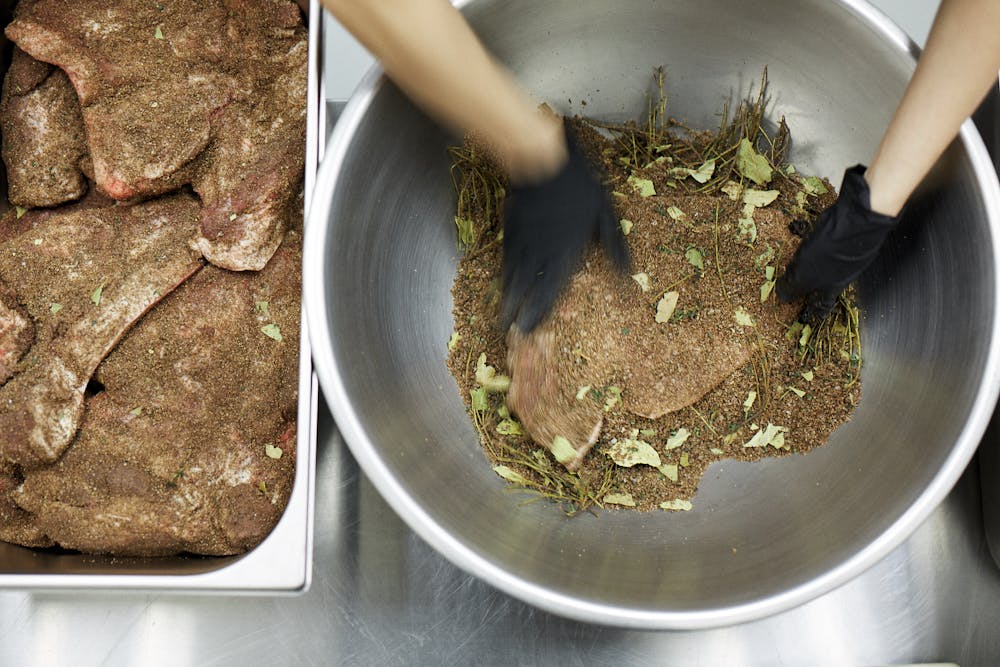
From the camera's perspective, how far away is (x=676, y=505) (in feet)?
3.66

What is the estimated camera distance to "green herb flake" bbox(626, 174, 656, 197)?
3.94ft

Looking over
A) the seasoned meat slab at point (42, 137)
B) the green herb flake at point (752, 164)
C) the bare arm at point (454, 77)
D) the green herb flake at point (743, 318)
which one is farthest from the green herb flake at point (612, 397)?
the seasoned meat slab at point (42, 137)

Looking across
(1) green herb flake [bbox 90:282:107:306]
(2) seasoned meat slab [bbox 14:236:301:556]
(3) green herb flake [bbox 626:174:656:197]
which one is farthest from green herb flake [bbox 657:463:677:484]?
(1) green herb flake [bbox 90:282:107:306]

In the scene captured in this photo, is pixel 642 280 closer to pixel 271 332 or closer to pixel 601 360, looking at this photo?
pixel 601 360

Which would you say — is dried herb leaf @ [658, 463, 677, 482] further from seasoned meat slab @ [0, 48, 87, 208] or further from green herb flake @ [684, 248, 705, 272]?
seasoned meat slab @ [0, 48, 87, 208]

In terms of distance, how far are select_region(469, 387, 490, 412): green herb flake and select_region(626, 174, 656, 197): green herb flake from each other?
0.42m

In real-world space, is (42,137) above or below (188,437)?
above

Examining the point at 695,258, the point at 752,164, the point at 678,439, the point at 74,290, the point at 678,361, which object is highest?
the point at 752,164

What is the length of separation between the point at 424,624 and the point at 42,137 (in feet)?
3.40

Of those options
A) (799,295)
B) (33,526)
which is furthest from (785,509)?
(33,526)

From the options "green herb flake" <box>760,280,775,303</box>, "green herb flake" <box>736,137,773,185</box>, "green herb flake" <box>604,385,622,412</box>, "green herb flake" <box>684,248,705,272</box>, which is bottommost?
"green herb flake" <box>604,385,622,412</box>

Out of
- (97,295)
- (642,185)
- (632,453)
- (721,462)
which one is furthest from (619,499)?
(97,295)

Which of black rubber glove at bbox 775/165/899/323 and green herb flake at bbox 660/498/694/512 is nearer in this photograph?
black rubber glove at bbox 775/165/899/323

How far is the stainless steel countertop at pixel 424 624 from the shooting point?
122cm
